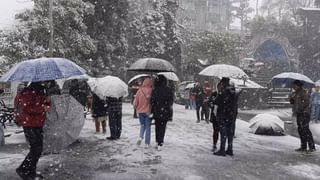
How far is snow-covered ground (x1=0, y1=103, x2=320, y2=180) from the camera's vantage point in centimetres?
821

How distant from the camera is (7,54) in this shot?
68.5ft

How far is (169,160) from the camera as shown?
9422 millimetres

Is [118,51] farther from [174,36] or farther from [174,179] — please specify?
[174,179]

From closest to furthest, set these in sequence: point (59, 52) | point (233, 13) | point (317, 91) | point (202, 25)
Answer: point (317, 91), point (59, 52), point (202, 25), point (233, 13)

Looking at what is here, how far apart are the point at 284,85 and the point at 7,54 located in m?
13.6

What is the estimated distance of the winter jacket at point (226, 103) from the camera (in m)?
10.0

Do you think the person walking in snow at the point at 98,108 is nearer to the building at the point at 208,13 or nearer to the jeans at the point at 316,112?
the jeans at the point at 316,112

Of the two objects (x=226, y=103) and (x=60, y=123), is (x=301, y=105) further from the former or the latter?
(x=60, y=123)

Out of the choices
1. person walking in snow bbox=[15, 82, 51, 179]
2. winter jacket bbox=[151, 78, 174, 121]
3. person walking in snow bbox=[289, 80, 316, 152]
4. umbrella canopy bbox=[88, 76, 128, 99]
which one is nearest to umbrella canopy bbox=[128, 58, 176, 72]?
umbrella canopy bbox=[88, 76, 128, 99]

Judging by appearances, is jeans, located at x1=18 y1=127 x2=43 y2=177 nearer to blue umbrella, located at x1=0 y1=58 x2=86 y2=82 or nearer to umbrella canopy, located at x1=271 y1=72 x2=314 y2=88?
blue umbrella, located at x1=0 y1=58 x2=86 y2=82

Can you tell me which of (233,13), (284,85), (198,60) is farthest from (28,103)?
(233,13)

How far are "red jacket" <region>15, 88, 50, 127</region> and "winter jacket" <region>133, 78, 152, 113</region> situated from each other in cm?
327

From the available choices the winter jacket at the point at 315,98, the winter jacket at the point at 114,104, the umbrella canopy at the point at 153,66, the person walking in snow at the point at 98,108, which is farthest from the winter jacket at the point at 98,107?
the winter jacket at the point at 315,98

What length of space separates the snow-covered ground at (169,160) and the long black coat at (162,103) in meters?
0.84
